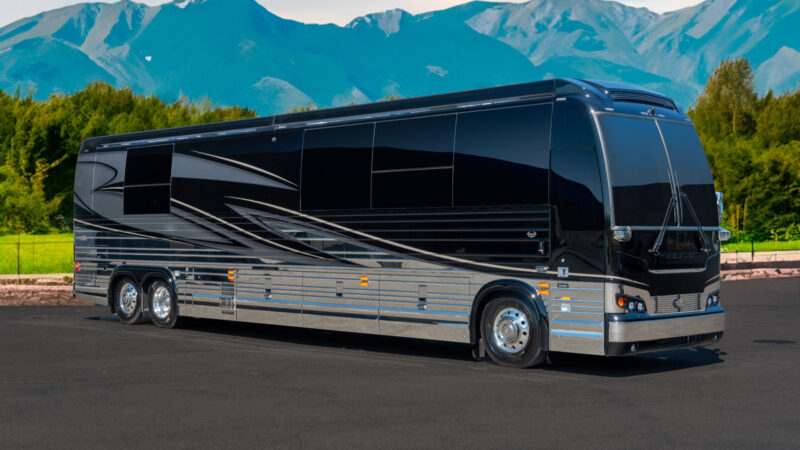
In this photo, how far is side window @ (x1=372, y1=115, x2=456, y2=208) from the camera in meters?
13.3

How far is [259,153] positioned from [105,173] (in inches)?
184

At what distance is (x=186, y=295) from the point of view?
17.5 meters

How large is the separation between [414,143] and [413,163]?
28 centimetres

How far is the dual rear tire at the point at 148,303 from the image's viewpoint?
18022 millimetres

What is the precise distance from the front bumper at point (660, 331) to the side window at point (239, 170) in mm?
6062

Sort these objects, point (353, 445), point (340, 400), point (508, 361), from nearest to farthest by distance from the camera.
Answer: point (353, 445)
point (340, 400)
point (508, 361)

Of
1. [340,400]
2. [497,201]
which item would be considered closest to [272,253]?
[497,201]

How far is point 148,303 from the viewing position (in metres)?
18.5

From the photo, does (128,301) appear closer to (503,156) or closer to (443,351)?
(443,351)

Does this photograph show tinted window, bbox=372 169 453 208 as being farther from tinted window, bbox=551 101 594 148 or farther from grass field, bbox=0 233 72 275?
grass field, bbox=0 233 72 275

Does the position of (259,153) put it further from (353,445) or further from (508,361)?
(353,445)

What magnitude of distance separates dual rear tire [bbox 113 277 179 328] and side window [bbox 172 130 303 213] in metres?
1.88

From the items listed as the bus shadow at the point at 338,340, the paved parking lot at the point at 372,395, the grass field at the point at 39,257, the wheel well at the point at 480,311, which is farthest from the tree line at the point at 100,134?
the wheel well at the point at 480,311

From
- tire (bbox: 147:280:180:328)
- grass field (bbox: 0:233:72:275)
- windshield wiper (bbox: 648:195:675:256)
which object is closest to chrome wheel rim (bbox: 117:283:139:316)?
tire (bbox: 147:280:180:328)
